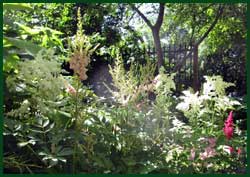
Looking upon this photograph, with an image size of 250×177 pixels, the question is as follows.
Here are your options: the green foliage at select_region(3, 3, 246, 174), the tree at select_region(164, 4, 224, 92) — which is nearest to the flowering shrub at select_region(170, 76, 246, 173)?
the green foliage at select_region(3, 3, 246, 174)

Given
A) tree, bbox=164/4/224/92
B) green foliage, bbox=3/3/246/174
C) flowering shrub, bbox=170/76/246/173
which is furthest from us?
tree, bbox=164/4/224/92

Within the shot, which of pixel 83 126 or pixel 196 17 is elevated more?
pixel 196 17

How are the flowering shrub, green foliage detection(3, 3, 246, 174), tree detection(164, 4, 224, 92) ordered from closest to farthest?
green foliage detection(3, 3, 246, 174) → the flowering shrub → tree detection(164, 4, 224, 92)

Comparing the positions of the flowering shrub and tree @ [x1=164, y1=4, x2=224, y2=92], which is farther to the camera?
tree @ [x1=164, y1=4, x2=224, y2=92]

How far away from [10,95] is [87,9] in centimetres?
502

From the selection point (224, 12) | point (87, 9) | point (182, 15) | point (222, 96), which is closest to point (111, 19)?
point (87, 9)

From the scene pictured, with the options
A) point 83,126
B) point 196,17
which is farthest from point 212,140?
point 196,17

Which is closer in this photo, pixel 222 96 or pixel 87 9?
pixel 222 96

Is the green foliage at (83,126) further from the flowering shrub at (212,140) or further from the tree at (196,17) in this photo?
the tree at (196,17)

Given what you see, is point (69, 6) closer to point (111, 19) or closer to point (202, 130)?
point (111, 19)

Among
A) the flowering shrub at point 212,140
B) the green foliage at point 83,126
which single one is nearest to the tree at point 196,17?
the flowering shrub at point 212,140

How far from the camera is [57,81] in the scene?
1.94 meters

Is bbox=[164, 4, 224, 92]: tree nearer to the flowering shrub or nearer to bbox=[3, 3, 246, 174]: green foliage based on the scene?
the flowering shrub

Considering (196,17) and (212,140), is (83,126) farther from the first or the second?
(196,17)
